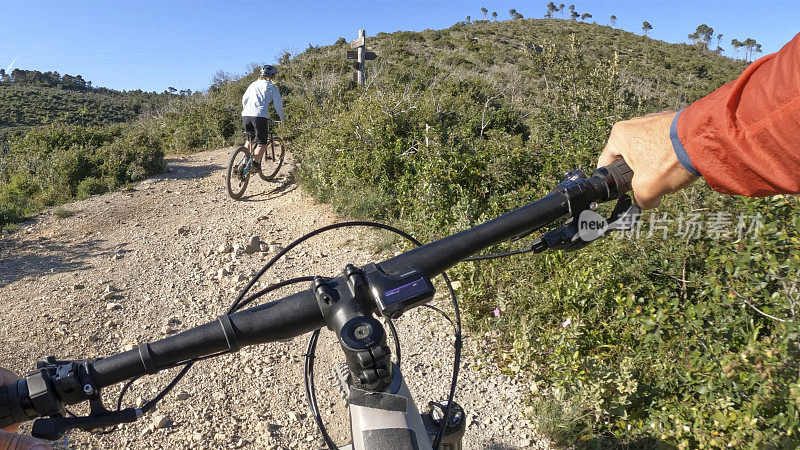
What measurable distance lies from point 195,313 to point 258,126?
3.88m

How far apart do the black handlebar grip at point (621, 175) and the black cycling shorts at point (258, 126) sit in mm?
6915

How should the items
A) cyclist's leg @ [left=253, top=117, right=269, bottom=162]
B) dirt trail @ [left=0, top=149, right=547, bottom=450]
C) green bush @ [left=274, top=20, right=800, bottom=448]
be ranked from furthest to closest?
1. cyclist's leg @ [left=253, top=117, right=269, bottom=162]
2. dirt trail @ [left=0, top=149, right=547, bottom=450]
3. green bush @ [left=274, top=20, right=800, bottom=448]

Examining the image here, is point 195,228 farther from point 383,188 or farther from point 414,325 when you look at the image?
point 414,325

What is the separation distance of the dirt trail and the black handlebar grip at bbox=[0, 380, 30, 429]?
2.30m

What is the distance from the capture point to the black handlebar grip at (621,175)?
121cm

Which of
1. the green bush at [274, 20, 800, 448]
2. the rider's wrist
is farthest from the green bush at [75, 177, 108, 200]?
the rider's wrist

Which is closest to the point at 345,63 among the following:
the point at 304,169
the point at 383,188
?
the point at 304,169

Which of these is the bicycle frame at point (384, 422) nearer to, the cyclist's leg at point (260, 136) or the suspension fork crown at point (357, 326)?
the suspension fork crown at point (357, 326)

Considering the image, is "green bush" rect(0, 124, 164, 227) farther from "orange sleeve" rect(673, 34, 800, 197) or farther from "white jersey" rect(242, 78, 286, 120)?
"orange sleeve" rect(673, 34, 800, 197)

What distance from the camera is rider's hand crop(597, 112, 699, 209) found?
1.17 m

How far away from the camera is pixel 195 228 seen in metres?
6.21

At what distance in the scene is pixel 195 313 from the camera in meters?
4.39

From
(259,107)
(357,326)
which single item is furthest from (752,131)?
(259,107)

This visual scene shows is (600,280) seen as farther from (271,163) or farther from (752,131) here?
(271,163)
